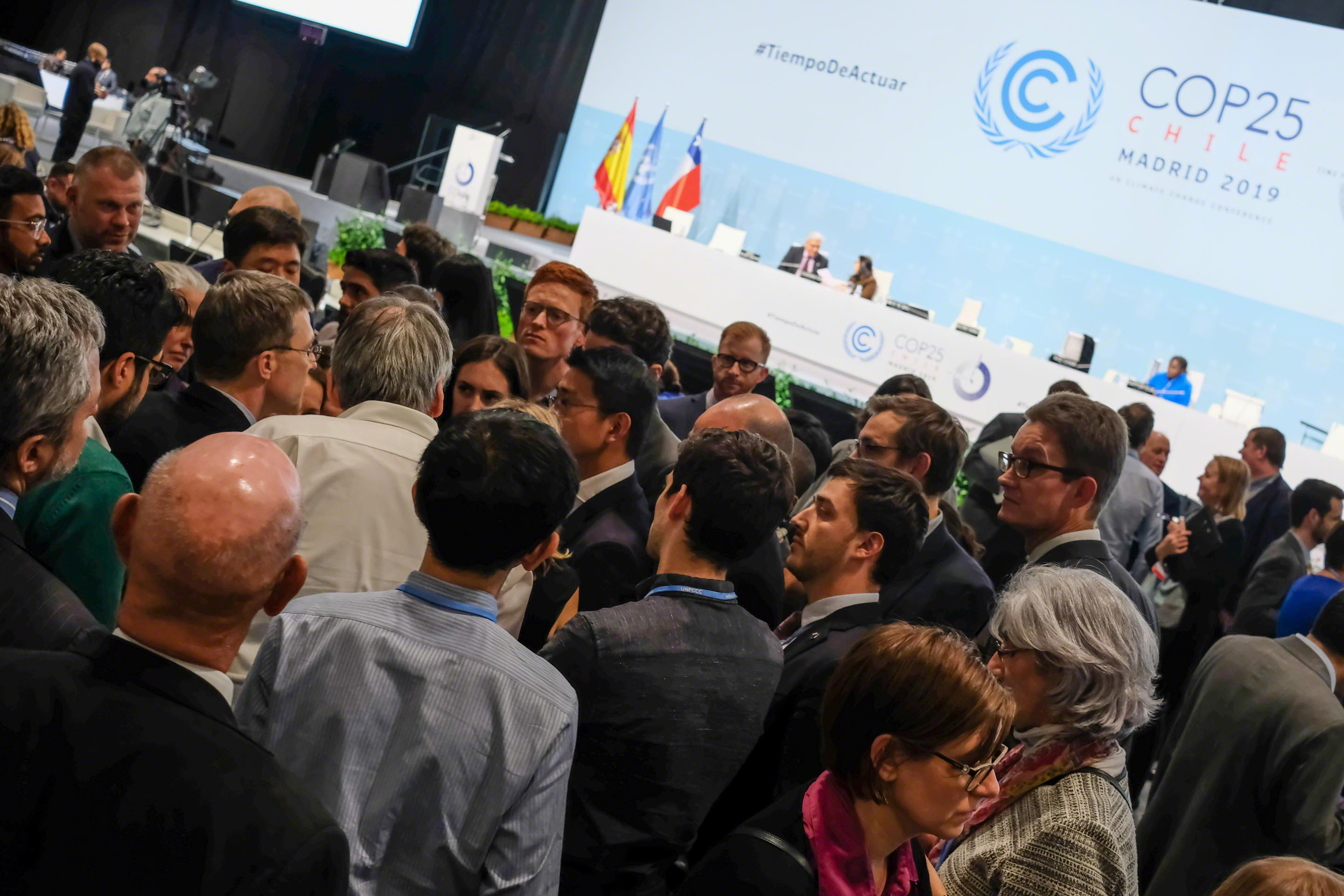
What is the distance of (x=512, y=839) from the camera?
143cm

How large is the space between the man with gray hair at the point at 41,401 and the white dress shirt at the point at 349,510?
37 centimetres

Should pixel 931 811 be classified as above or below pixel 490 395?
below

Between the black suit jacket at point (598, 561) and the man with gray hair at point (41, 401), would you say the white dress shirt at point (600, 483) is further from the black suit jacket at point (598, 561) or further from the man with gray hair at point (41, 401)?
the man with gray hair at point (41, 401)

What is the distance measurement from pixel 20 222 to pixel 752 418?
2.34m

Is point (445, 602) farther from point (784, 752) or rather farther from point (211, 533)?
point (784, 752)

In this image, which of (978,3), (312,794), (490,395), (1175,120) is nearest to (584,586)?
(490,395)

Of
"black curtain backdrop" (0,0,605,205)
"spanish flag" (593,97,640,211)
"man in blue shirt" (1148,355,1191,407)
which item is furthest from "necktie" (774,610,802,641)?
"black curtain backdrop" (0,0,605,205)

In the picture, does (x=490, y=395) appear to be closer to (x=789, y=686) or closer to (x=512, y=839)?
(x=789, y=686)

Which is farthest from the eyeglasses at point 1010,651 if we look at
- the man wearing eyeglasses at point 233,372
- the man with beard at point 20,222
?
the man with beard at point 20,222

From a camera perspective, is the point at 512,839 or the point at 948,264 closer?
the point at 512,839

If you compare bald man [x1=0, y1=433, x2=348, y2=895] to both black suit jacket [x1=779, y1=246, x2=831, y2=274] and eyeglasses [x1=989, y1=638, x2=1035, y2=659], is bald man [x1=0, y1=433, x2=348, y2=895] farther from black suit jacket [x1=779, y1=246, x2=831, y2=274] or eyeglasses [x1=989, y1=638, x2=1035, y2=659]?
black suit jacket [x1=779, y1=246, x2=831, y2=274]

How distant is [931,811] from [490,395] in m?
1.85

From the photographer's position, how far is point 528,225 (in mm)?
14094

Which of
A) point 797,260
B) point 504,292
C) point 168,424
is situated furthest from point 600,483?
point 797,260
